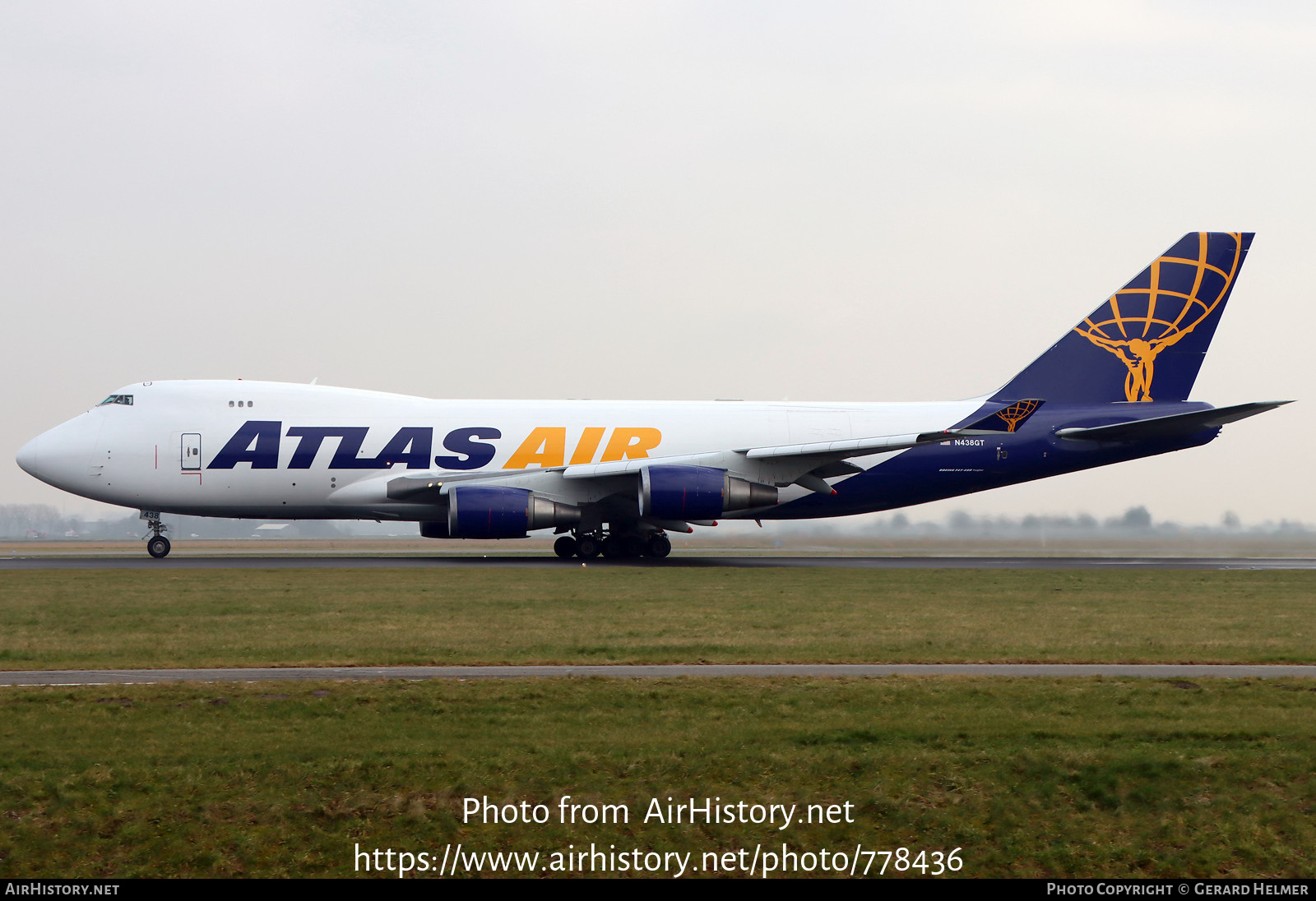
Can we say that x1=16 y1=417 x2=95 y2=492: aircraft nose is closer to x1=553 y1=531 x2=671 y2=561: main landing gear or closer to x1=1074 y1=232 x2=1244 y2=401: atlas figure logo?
x1=553 y1=531 x2=671 y2=561: main landing gear

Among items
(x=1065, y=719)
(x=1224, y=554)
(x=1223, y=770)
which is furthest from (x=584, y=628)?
(x=1224, y=554)

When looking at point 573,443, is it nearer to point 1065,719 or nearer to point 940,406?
point 940,406

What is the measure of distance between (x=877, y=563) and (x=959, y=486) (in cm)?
448

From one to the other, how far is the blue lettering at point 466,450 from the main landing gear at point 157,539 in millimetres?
9062

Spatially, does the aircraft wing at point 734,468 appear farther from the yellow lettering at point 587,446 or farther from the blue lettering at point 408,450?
the blue lettering at point 408,450

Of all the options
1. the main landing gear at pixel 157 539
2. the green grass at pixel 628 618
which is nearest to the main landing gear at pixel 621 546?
the green grass at pixel 628 618

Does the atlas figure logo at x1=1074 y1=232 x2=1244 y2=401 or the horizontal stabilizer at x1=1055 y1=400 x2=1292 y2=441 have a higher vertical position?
the atlas figure logo at x1=1074 y1=232 x2=1244 y2=401

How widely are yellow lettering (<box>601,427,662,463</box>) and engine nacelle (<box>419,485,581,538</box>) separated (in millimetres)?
3206

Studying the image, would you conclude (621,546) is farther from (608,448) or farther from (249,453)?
(249,453)

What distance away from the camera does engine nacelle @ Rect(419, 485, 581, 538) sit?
31766 mm

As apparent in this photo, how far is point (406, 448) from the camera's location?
Answer: 111 ft

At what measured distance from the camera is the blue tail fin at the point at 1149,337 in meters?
37.7

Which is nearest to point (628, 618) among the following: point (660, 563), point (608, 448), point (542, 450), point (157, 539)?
point (660, 563)

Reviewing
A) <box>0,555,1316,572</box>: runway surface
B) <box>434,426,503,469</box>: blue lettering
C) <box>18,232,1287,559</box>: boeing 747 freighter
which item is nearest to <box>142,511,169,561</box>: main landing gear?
<box>18,232,1287,559</box>: boeing 747 freighter
